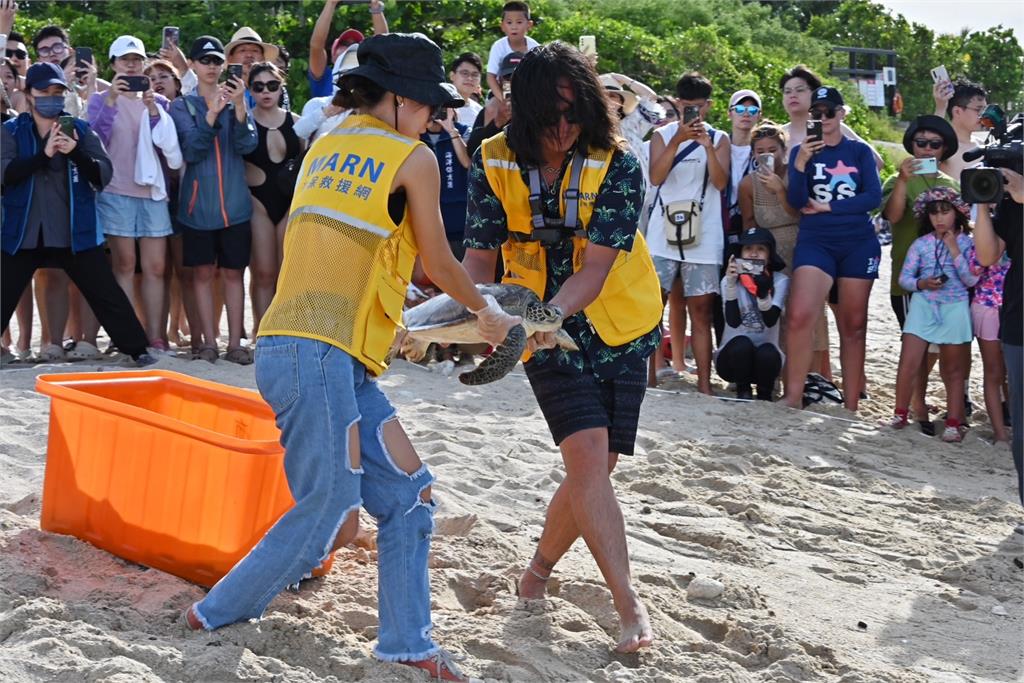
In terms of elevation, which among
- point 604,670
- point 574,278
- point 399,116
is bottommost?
point 604,670

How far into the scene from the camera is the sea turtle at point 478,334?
3.51 m

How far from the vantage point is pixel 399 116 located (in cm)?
337

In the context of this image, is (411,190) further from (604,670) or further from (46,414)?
(46,414)

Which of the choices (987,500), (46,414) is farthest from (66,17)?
(987,500)

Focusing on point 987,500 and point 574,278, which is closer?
point 574,278

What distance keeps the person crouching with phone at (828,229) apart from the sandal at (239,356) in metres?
3.18

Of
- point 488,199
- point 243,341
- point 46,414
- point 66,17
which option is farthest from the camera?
point 66,17

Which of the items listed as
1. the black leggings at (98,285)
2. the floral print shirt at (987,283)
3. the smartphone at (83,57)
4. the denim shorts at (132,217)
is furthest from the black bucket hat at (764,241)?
the smartphone at (83,57)

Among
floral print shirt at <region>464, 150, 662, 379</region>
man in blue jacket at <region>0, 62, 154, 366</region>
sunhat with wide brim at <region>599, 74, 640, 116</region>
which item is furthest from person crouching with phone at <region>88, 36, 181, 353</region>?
floral print shirt at <region>464, 150, 662, 379</region>

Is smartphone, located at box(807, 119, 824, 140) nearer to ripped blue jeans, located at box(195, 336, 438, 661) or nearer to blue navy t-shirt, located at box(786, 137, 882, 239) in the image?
blue navy t-shirt, located at box(786, 137, 882, 239)

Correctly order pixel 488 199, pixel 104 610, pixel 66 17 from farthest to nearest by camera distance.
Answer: pixel 66 17 → pixel 488 199 → pixel 104 610

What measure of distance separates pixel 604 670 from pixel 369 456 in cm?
95

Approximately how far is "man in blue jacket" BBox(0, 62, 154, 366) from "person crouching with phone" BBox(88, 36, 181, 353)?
9.6 inches

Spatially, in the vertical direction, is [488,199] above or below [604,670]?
above
